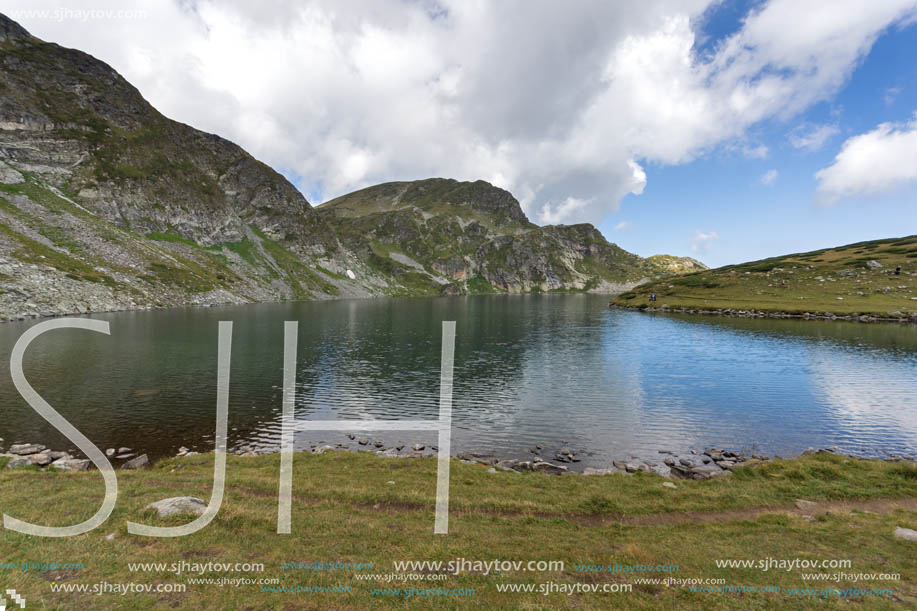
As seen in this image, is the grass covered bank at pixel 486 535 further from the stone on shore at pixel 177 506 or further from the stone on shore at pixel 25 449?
the stone on shore at pixel 25 449

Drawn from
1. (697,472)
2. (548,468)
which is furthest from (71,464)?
(697,472)

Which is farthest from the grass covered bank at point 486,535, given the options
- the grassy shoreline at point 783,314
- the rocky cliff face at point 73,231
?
the grassy shoreline at point 783,314

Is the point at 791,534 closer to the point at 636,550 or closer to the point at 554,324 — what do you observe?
the point at 636,550

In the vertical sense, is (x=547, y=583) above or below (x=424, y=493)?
above

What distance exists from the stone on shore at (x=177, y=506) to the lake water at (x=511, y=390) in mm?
15992

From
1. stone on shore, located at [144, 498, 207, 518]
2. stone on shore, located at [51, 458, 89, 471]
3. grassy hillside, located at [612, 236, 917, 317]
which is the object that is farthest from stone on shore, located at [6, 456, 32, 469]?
grassy hillside, located at [612, 236, 917, 317]

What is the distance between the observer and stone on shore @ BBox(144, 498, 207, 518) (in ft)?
48.8

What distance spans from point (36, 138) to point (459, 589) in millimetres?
273066

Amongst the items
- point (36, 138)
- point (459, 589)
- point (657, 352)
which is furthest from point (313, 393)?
point (36, 138)

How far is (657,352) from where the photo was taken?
236 ft

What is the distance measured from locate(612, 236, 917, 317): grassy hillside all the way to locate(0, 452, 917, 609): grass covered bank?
13730cm

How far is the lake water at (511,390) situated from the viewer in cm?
3219

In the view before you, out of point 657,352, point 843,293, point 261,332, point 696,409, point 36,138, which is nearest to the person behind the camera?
point 696,409

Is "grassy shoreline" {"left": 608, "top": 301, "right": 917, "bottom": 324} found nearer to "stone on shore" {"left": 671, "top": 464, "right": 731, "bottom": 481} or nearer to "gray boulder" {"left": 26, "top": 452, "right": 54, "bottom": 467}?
"stone on shore" {"left": 671, "top": 464, "right": 731, "bottom": 481}
